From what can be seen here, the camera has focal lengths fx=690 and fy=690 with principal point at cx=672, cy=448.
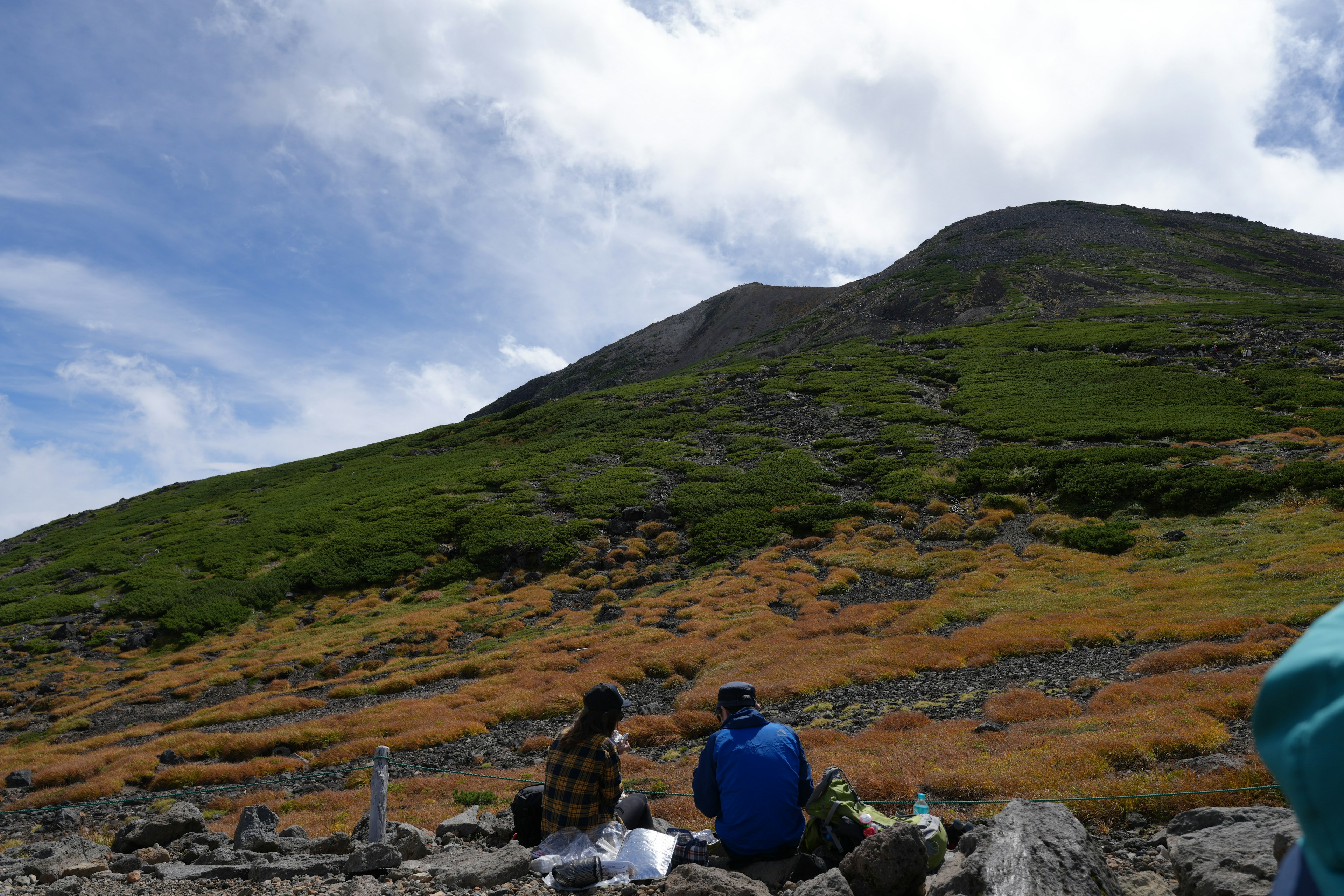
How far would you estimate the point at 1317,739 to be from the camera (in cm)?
142

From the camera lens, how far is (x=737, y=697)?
8.31 metres

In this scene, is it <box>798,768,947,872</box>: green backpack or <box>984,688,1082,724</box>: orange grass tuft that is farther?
<box>984,688,1082,724</box>: orange grass tuft

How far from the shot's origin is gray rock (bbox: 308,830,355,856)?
10.3 meters

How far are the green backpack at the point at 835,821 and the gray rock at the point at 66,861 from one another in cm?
991

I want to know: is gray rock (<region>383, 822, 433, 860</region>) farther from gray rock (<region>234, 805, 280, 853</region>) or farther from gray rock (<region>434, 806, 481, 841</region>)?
gray rock (<region>234, 805, 280, 853</region>)

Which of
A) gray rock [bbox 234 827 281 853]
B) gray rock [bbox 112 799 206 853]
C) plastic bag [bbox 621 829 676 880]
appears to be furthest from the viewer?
gray rock [bbox 112 799 206 853]

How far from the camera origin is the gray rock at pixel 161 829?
11.2 metres

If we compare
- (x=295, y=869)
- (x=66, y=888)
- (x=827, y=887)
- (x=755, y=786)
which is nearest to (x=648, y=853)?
(x=755, y=786)

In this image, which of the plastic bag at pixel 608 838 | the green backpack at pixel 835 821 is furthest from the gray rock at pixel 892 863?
the plastic bag at pixel 608 838

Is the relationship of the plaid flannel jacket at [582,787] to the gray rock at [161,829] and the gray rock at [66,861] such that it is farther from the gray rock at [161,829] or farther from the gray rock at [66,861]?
the gray rock at [161,829]

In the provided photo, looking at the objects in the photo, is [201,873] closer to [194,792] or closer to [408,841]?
[408,841]

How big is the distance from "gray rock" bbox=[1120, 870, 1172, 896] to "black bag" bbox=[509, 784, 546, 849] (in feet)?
22.4

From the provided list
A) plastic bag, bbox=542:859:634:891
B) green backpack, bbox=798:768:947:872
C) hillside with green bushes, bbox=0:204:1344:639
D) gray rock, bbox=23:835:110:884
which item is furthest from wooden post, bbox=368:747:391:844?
hillside with green bushes, bbox=0:204:1344:639

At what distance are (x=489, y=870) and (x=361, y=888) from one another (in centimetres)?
140
